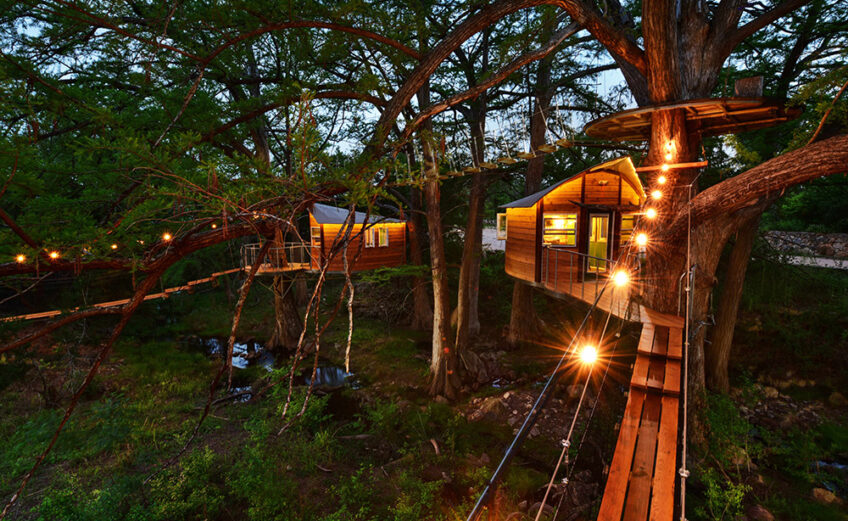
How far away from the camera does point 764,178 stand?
4273mm

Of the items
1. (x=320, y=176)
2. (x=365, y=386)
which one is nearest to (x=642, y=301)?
(x=320, y=176)

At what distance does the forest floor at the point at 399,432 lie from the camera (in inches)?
260

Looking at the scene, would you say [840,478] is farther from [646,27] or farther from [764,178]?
[646,27]

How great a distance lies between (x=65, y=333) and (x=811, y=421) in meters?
23.8

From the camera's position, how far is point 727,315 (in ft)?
32.5

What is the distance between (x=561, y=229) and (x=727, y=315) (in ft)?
17.0

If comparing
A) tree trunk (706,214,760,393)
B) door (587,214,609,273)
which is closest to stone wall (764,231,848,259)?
tree trunk (706,214,760,393)

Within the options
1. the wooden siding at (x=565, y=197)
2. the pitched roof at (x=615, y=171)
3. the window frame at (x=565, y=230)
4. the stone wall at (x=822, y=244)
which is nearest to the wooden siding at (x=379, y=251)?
the pitched roof at (x=615, y=171)

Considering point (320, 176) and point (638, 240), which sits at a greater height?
point (320, 176)

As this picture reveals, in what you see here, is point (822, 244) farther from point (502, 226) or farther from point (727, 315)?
point (502, 226)

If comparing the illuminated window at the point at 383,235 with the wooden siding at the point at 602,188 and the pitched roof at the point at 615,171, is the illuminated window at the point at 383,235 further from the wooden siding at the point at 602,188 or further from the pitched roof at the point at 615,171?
the wooden siding at the point at 602,188

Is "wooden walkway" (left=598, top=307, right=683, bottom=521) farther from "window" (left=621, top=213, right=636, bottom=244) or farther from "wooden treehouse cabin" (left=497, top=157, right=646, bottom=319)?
"window" (left=621, top=213, right=636, bottom=244)

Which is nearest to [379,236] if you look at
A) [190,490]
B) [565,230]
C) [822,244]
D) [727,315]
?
[565,230]

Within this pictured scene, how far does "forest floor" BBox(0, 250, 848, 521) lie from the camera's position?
660 cm
